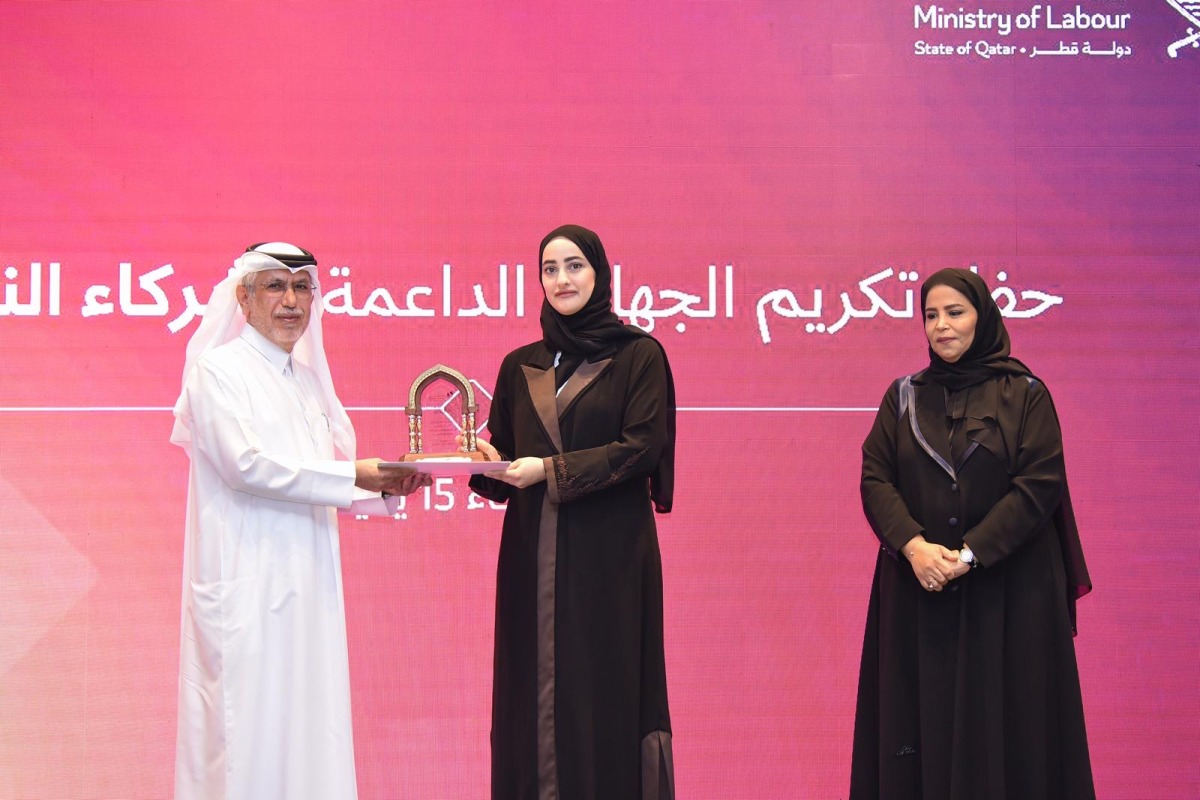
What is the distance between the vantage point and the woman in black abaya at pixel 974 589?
3139mm

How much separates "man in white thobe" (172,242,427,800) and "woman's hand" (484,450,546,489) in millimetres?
342

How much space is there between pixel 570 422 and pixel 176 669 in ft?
6.40

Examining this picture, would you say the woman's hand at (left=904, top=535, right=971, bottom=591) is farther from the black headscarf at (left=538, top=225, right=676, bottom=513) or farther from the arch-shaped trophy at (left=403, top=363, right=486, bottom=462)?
the arch-shaped trophy at (left=403, top=363, right=486, bottom=462)

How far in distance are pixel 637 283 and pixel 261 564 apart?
1.77m

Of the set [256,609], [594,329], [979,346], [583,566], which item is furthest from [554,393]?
[979,346]

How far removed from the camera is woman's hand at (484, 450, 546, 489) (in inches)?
→ 119

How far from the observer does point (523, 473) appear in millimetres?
3025

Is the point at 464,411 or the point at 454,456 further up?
the point at 464,411

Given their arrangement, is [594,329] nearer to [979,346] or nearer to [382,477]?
[382,477]

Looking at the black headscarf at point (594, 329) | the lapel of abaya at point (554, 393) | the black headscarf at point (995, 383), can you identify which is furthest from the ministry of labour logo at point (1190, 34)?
the lapel of abaya at point (554, 393)

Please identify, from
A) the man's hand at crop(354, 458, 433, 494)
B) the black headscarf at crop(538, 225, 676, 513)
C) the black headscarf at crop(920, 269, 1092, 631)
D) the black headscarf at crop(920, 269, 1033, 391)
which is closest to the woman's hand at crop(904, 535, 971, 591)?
the black headscarf at crop(920, 269, 1092, 631)

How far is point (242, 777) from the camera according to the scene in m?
3.06

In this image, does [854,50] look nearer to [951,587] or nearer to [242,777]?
[951,587]

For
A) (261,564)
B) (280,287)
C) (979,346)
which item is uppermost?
(280,287)
